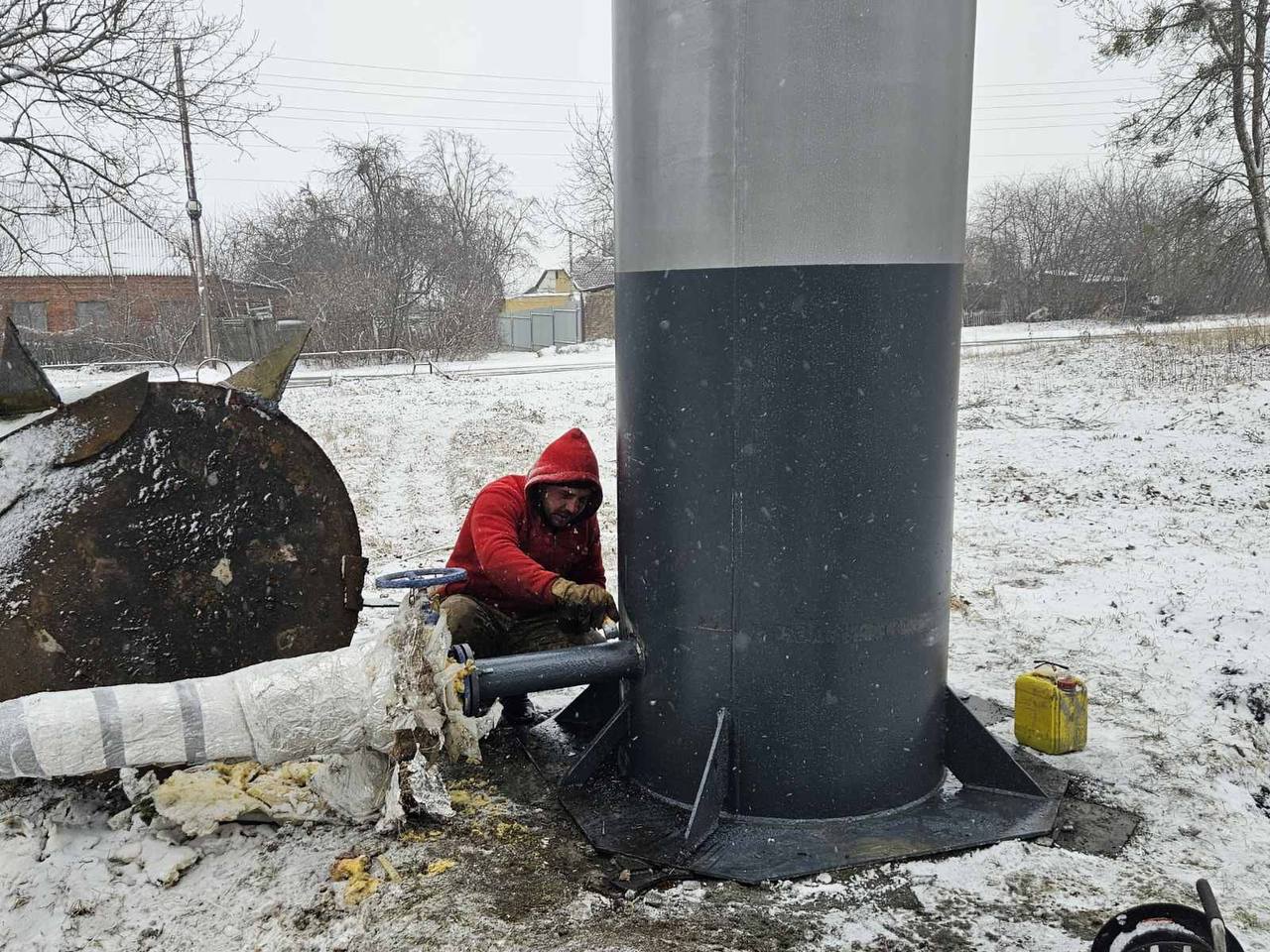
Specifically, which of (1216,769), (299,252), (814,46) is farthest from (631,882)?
(299,252)

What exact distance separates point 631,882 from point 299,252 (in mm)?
31257

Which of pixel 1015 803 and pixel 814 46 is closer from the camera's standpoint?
pixel 814 46

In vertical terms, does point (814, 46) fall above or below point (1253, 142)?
below

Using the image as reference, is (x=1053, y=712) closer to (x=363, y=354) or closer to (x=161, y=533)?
(x=161, y=533)

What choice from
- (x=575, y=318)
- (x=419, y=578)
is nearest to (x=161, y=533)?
(x=419, y=578)

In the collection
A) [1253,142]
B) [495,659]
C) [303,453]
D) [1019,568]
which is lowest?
[1019,568]

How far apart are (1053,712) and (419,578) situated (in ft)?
8.11

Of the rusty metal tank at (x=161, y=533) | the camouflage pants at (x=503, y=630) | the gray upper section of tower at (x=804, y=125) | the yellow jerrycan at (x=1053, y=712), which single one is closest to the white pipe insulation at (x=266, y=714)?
the rusty metal tank at (x=161, y=533)

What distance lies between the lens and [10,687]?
3252mm

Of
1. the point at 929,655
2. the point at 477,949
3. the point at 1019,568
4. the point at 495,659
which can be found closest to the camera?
the point at 477,949

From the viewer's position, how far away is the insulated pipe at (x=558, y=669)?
3635mm

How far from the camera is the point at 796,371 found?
3.18 m

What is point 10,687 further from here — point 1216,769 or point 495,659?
point 1216,769

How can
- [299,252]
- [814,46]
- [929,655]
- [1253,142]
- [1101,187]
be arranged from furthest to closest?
[1101,187] → [299,252] → [1253,142] → [929,655] → [814,46]
